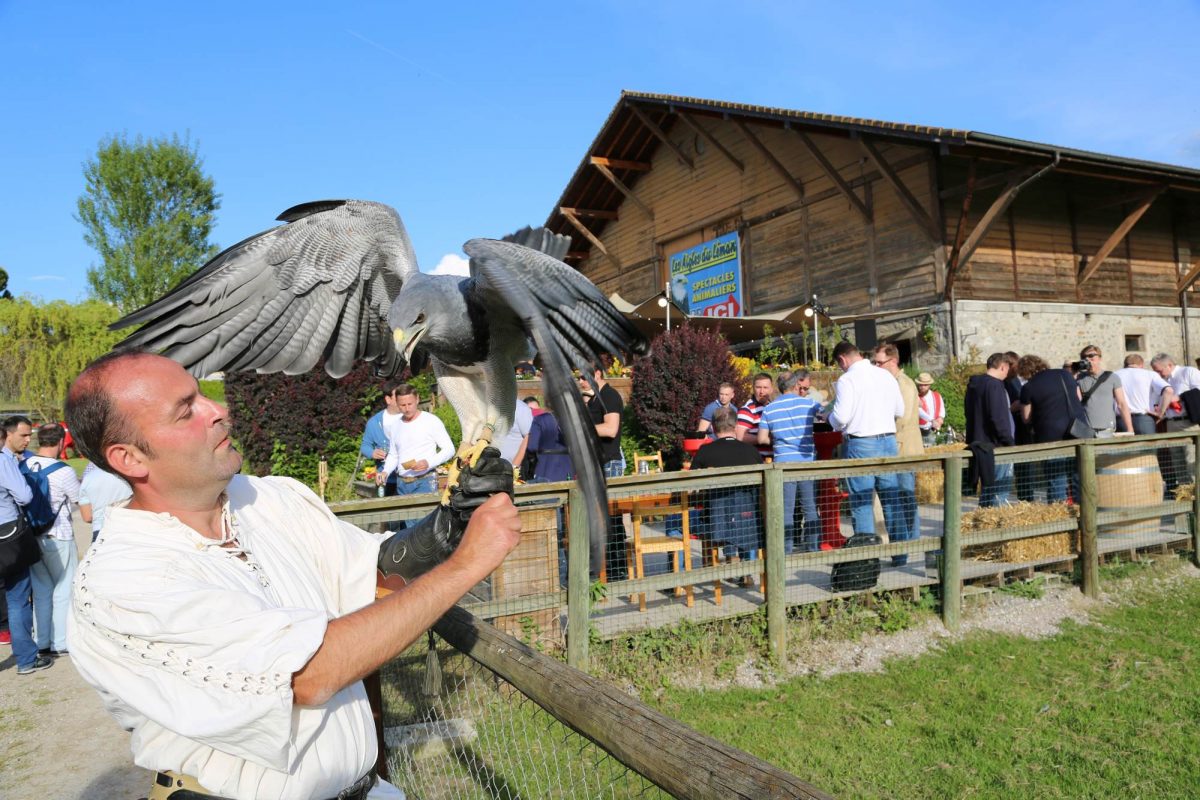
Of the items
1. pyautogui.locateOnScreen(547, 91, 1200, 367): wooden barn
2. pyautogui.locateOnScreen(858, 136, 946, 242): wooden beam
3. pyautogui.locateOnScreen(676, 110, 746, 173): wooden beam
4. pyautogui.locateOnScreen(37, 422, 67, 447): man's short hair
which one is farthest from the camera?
pyautogui.locateOnScreen(676, 110, 746, 173): wooden beam

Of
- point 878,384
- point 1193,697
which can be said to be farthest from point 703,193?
point 1193,697

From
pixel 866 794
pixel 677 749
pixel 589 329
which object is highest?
pixel 589 329

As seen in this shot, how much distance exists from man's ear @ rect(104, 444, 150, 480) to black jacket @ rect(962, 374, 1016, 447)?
268 inches

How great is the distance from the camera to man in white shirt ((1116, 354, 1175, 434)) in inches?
340

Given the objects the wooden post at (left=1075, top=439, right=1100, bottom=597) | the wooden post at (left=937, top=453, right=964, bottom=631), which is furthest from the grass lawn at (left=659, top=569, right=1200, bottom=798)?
the wooden post at (left=1075, top=439, right=1100, bottom=597)

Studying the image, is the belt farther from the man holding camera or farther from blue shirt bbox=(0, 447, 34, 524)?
the man holding camera

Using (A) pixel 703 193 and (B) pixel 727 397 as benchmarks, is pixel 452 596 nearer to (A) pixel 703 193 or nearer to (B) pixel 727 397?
(B) pixel 727 397

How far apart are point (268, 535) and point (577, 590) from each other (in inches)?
117

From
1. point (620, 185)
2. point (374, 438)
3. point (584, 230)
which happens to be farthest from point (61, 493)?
point (584, 230)

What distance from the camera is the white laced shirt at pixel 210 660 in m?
1.25

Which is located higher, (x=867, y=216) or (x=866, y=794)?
(x=867, y=216)

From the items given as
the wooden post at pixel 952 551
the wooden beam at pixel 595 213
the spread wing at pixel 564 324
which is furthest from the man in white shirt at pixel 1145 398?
the wooden beam at pixel 595 213

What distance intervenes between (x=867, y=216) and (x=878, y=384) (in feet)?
40.9

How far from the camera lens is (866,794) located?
11.7ft
